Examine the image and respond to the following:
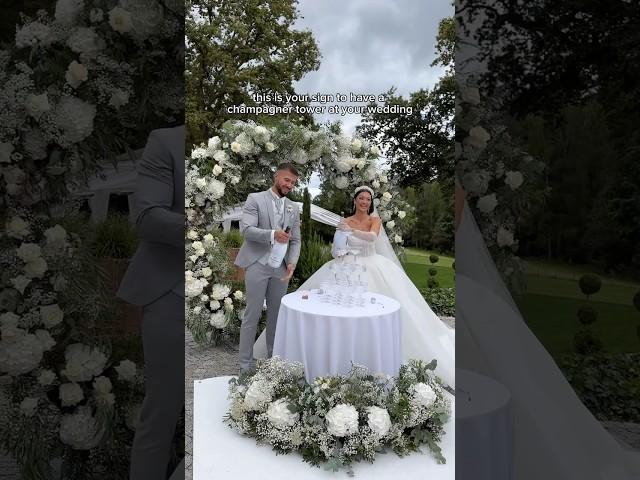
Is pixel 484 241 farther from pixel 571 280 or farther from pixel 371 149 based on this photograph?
pixel 371 149

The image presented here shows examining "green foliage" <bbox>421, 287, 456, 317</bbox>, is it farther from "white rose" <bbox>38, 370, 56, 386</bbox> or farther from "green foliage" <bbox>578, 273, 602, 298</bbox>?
"white rose" <bbox>38, 370, 56, 386</bbox>

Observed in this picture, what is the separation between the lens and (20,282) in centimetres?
190

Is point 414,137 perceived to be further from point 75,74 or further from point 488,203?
point 75,74

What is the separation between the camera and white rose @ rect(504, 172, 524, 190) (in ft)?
6.86

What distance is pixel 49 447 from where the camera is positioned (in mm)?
1944

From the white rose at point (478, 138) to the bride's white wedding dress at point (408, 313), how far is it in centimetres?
292

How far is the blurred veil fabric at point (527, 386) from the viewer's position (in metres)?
2.12

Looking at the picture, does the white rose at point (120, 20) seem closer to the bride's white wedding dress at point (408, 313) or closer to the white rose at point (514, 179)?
the white rose at point (514, 179)

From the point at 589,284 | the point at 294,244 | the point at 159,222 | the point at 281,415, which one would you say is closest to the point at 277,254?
the point at 294,244

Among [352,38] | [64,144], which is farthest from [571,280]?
[352,38]

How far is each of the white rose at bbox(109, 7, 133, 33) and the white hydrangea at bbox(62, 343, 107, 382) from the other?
1.19 metres

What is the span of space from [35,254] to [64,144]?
43 centimetres

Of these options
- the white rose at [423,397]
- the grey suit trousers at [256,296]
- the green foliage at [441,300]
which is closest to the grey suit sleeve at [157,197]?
the white rose at [423,397]

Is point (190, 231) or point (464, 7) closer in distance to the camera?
point (464, 7)
